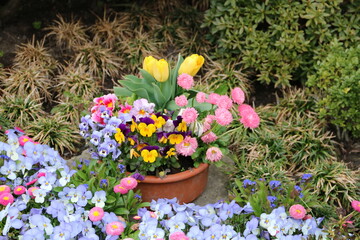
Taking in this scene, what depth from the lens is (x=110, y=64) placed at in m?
4.79

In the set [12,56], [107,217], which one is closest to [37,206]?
[107,217]

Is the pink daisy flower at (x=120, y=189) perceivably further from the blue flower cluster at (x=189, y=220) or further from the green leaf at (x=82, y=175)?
the green leaf at (x=82, y=175)

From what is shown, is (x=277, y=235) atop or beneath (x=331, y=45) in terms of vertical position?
beneath

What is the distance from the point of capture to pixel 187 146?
3037 millimetres

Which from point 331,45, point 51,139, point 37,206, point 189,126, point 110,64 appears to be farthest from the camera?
point 110,64

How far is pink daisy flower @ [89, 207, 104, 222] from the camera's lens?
8.82 feet

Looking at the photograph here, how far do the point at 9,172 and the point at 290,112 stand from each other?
2458 mm

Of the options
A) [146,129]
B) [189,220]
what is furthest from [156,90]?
[189,220]

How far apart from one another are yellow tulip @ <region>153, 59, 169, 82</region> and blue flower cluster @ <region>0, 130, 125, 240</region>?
0.82 metres

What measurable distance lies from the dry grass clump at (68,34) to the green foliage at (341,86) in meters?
2.42

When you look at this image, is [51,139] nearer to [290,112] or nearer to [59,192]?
[59,192]

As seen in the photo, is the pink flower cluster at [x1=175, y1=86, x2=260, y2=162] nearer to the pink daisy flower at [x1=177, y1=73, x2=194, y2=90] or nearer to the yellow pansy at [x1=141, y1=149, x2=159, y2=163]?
the pink daisy flower at [x1=177, y1=73, x2=194, y2=90]

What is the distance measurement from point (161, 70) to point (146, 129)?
1.43ft

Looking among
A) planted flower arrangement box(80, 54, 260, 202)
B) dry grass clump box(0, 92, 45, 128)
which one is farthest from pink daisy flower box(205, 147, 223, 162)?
dry grass clump box(0, 92, 45, 128)
